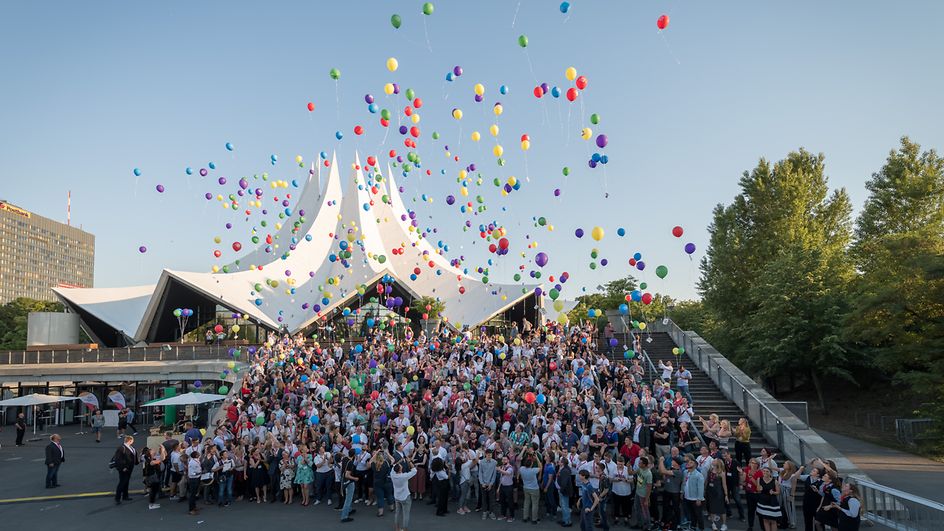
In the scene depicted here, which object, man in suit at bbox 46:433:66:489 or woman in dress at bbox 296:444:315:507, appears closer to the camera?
woman in dress at bbox 296:444:315:507

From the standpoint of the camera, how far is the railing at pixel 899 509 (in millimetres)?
8078

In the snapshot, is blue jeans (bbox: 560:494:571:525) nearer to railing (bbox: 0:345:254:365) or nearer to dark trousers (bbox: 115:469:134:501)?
dark trousers (bbox: 115:469:134:501)

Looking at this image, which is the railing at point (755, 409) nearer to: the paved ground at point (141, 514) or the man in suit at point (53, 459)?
the paved ground at point (141, 514)

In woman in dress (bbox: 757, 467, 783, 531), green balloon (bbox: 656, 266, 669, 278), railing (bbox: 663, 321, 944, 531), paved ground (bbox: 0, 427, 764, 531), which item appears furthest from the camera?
green balloon (bbox: 656, 266, 669, 278)

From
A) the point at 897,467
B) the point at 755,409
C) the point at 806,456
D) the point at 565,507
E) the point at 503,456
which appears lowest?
the point at 897,467

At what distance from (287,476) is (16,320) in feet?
169

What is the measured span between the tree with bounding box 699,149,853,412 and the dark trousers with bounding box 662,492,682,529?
14997mm

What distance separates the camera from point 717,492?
9.69m

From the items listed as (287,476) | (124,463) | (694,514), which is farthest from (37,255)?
(694,514)

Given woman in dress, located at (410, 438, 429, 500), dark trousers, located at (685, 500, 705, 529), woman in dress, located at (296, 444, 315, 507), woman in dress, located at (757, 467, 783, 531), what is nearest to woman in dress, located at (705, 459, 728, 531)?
dark trousers, located at (685, 500, 705, 529)

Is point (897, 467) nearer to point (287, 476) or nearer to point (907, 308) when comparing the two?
point (907, 308)

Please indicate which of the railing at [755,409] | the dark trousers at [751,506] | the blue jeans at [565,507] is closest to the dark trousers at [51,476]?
the blue jeans at [565,507]

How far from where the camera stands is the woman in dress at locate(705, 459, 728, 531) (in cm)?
966

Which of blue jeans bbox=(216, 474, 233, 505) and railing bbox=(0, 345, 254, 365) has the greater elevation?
railing bbox=(0, 345, 254, 365)
